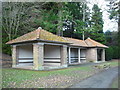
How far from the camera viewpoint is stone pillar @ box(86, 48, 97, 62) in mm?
23172

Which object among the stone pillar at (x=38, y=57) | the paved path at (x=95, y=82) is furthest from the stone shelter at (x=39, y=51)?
the paved path at (x=95, y=82)

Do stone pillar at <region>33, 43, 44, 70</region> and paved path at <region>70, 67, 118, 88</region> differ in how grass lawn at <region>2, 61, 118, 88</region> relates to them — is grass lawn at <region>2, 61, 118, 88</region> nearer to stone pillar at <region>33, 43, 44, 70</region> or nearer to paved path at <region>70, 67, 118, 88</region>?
paved path at <region>70, 67, 118, 88</region>

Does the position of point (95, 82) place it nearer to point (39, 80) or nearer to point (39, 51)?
point (39, 80)

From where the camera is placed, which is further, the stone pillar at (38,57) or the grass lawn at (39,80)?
the stone pillar at (38,57)

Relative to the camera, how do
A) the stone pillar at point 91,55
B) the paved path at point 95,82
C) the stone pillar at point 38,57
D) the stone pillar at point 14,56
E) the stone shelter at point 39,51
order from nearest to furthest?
the paved path at point 95,82, the stone pillar at point 38,57, the stone shelter at point 39,51, the stone pillar at point 14,56, the stone pillar at point 91,55

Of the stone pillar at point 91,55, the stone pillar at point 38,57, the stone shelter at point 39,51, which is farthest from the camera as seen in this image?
the stone pillar at point 91,55

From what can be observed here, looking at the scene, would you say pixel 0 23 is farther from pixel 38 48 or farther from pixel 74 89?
pixel 74 89

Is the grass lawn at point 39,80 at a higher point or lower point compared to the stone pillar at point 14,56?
lower

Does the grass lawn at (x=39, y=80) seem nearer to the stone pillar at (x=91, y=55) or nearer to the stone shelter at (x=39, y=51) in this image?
the stone shelter at (x=39, y=51)

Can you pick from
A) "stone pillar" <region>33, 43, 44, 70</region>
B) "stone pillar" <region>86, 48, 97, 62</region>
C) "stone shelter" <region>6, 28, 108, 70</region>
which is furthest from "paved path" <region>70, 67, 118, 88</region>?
"stone pillar" <region>86, 48, 97, 62</region>

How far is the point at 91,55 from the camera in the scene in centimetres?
2347

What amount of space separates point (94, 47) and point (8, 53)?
44.1 feet

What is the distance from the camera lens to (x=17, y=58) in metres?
15.4

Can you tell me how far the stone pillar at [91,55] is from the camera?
2317 cm
